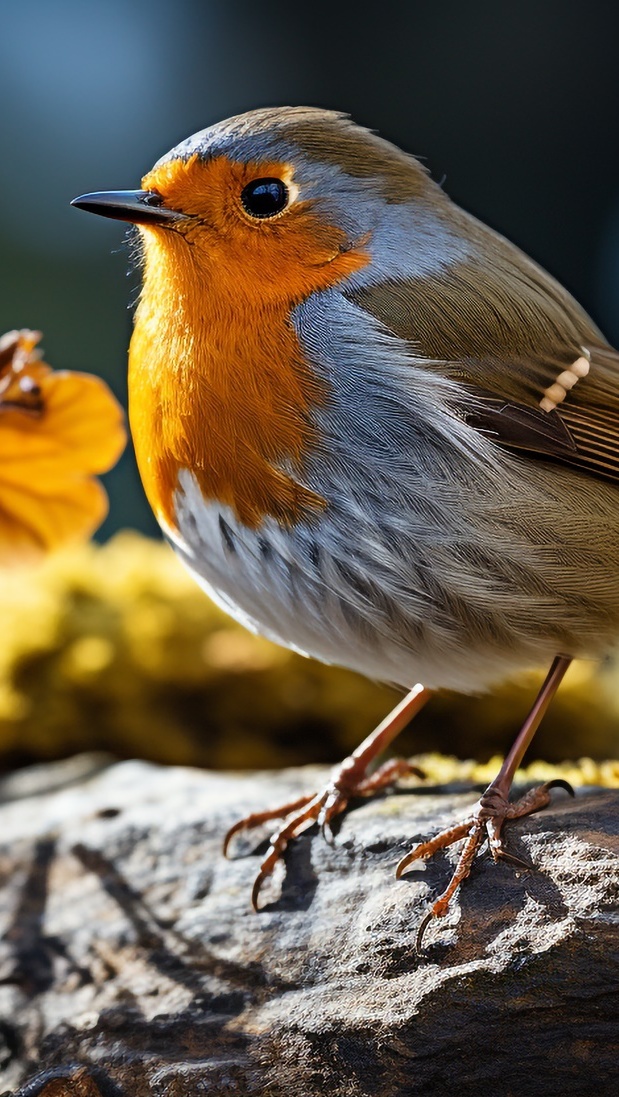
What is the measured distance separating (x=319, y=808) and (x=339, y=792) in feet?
0.15

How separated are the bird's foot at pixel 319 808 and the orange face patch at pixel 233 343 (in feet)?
1.60

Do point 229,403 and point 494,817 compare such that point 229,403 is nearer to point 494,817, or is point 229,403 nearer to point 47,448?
point 47,448

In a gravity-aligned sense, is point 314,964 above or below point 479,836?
below

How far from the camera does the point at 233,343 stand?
1338 mm

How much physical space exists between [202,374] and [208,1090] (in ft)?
2.82

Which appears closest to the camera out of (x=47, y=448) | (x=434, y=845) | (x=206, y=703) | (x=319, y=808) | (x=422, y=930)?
(x=422, y=930)

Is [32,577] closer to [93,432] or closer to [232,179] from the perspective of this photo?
[93,432]

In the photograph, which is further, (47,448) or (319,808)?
(47,448)

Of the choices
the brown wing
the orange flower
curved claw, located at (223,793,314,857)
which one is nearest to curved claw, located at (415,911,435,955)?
curved claw, located at (223,793,314,857)

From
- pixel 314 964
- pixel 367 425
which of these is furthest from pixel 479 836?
pixel 367 425

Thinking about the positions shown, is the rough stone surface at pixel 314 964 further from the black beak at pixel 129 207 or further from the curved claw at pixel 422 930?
the black beak at pixel 129 207

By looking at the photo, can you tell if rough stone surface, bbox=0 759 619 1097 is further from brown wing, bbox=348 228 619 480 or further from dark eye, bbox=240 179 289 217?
dark eye, bbox=240 179 289 217

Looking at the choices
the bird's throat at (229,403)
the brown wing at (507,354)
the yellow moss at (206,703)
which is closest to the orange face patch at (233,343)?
the bird's throat at (229,403)

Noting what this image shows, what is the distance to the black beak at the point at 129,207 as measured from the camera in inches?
53.3
